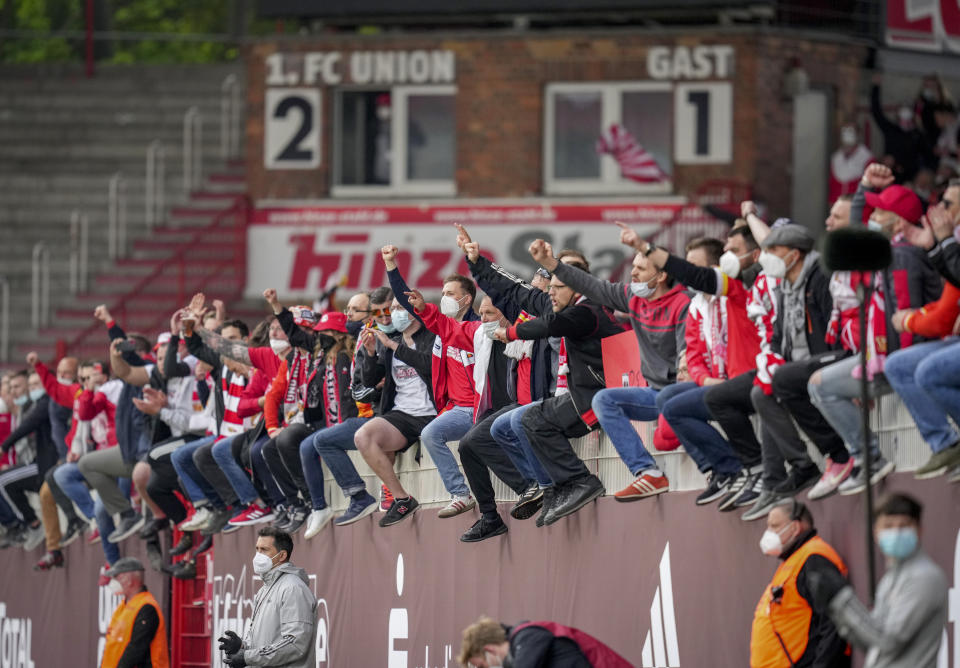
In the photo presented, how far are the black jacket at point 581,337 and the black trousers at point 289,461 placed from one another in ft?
14.7

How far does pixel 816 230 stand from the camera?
2661 centimetres

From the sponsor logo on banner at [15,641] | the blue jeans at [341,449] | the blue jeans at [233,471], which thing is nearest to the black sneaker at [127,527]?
the blue jeans at [233,471]

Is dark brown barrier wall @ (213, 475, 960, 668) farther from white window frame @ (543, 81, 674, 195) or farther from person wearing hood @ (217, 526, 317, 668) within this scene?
white window frame @ (543, 81, 674, 195)

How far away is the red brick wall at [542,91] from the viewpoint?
27.0m

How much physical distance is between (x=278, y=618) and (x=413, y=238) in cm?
1325

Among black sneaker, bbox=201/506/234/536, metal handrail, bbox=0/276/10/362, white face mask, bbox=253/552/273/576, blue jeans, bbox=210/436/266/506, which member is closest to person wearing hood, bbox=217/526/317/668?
white face mask, bbox=253/552/273/576

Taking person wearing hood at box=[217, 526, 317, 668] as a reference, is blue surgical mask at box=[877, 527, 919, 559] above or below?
above

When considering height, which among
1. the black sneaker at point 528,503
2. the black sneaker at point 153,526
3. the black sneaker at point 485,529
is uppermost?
the black sneaker at point 528,503

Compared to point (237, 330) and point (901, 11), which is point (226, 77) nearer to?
point (901, 11)

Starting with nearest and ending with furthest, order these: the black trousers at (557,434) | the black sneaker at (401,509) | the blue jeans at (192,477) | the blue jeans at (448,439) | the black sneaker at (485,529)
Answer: the black trousers at (557,434) < the black sneaker at (485,529) < the blue jeans at (448,439) < the black sneaker at (401,509) < the blue jeans at (192,477)

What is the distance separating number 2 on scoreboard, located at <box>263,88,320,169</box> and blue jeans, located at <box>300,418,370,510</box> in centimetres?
1211

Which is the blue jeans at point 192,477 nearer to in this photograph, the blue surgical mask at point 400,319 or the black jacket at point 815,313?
the blue surgical mask at point 400,319

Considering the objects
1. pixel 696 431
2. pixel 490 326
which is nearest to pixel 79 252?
pixel 490 326

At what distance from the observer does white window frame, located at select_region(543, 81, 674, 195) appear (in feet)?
89.9
